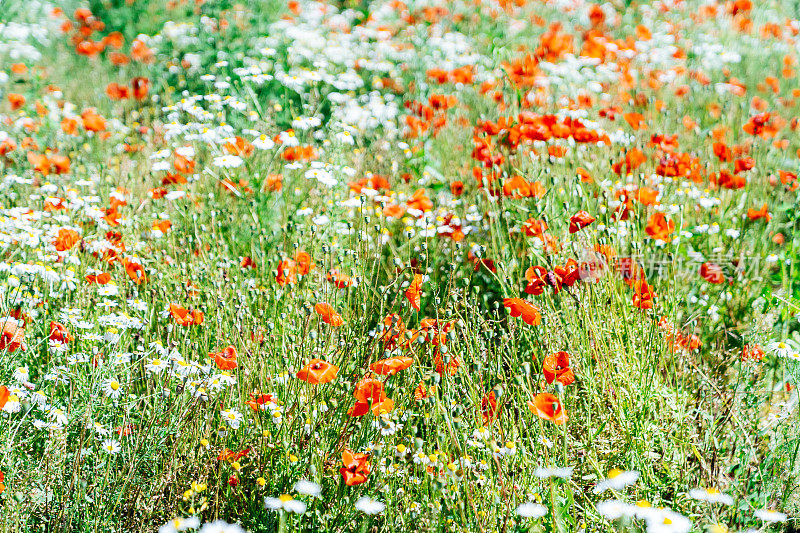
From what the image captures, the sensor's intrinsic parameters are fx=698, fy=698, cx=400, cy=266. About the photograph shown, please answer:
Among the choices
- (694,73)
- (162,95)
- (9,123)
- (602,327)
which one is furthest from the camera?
(694,73)

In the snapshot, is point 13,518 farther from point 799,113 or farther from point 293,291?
point 799,113

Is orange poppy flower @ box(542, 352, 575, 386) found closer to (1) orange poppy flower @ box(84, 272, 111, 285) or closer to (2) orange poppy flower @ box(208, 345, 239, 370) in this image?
(2) orange poppy flower @ box(208, 345, 239, 370)

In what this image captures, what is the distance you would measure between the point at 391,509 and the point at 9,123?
13.7ft

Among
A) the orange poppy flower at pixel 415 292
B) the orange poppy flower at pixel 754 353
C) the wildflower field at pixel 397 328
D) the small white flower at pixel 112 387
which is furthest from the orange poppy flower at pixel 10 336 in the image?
the orange poppy flower at pixel 754 353

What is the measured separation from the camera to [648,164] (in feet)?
12.5

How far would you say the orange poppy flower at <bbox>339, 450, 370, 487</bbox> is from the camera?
64.3 inches

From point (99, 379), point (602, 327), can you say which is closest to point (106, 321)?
point (99, 379)

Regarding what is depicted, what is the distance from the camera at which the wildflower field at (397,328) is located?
1826 mm

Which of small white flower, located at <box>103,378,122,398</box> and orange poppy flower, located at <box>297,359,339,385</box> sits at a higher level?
→ orange poppy flower, located at <box>297,359,339,385</box>

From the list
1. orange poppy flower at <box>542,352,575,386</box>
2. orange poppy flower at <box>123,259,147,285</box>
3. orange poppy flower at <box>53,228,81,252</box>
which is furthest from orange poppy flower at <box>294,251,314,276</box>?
orange poppy flower at <box>542,352,575,386</box>

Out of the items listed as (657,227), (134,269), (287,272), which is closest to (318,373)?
(287,272)

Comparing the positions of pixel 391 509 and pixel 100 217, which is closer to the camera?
pixel 391 509

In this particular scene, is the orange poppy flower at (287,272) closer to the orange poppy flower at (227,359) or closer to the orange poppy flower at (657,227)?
the orange poppy flower at (227,359)

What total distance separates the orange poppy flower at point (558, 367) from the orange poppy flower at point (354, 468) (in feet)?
1.70
